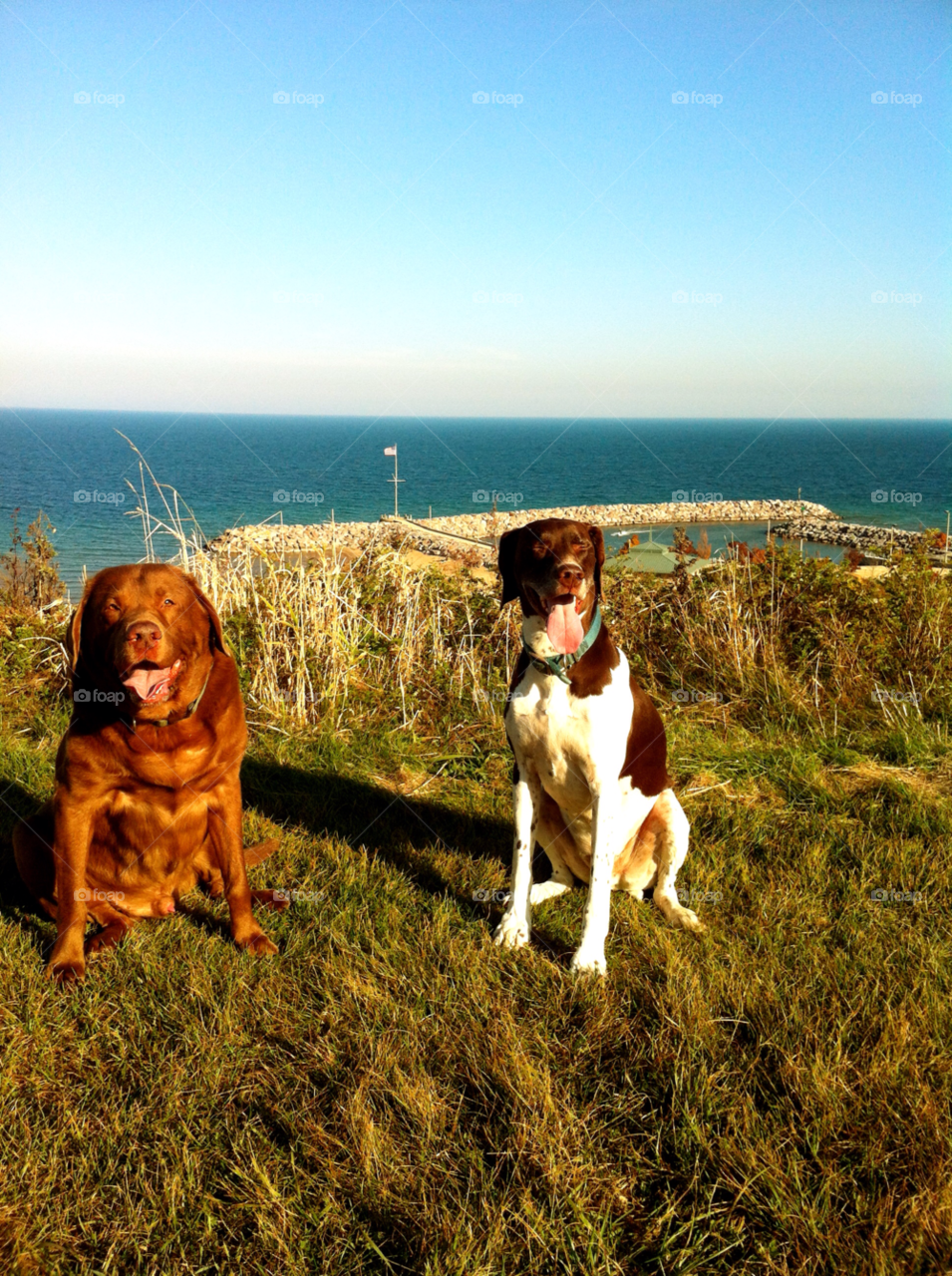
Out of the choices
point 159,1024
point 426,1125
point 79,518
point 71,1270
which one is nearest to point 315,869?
point 159,1024

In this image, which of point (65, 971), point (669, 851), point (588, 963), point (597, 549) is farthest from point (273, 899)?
point (597, 549)

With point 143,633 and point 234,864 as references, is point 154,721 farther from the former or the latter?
point 234,864

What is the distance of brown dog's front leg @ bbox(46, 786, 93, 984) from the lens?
9.55ft

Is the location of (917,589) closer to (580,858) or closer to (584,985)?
(580,858)

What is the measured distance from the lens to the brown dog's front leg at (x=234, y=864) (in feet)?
10.3

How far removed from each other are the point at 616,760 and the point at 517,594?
0.73 metres

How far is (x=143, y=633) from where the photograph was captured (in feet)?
8.86

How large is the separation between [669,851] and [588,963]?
687 mm

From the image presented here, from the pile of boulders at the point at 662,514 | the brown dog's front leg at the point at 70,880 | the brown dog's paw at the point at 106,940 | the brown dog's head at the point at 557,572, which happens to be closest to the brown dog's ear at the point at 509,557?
the brown dog's head at the point at 557,572

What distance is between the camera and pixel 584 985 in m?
2.93

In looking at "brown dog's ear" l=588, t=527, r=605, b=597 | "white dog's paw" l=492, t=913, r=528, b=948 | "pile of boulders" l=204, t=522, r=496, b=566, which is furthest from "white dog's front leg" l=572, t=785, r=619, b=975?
"pile of boulders" l=204, t=522, r=496, b=566

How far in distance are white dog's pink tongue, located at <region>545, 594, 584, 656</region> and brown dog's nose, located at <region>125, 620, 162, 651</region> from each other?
1.29m

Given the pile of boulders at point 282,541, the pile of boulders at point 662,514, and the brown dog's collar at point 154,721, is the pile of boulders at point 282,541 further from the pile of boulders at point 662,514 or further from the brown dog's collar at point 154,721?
the pile of boulders at point 662,514

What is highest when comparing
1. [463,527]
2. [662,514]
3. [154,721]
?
[154,721]
